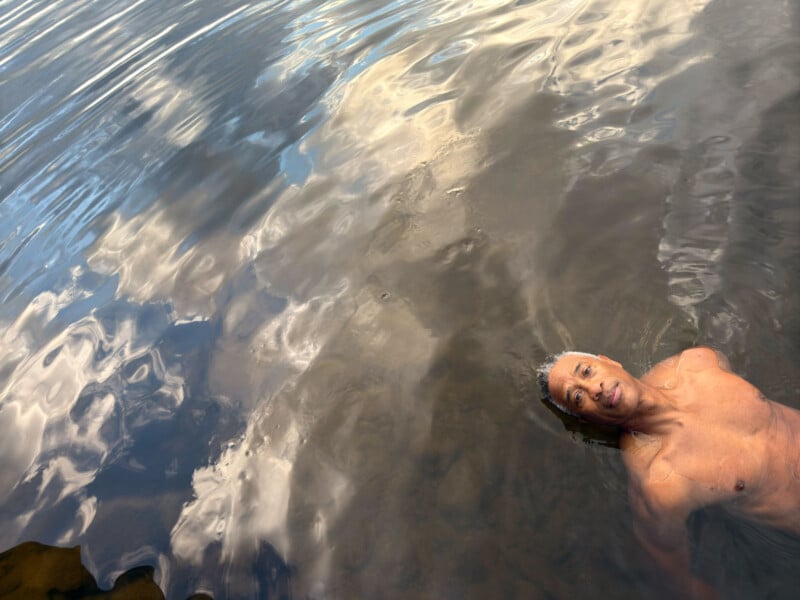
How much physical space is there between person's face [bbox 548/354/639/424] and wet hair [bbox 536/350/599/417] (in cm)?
4

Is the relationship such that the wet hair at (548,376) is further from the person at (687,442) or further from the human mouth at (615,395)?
the human mouth at (615,395)

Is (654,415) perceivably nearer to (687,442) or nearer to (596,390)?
(687,442)

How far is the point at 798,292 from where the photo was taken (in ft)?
13.6

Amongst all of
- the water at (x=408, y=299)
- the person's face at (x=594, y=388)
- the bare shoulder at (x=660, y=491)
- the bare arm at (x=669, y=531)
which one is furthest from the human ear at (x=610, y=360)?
the bare arm at (x=669, y=531)

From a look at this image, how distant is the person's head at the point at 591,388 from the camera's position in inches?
151

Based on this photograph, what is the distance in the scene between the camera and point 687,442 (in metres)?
Answer: 3.74

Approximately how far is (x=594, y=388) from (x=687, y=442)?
2.03ft

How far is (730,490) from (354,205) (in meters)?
4.29

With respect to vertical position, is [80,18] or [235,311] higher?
[80,18]

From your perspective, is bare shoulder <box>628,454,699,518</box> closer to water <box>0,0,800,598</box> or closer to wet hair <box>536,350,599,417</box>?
water <box>0,0,800,598</box>

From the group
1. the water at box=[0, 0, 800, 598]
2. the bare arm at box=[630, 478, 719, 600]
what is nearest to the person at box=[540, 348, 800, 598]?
the bare arm at box=[630, 478, 719, 600]

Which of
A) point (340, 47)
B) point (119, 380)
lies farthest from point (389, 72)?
point (119, 380)

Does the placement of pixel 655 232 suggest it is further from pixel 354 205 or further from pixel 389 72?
pixel 389 72

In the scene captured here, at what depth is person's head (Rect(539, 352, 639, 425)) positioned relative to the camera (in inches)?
151
